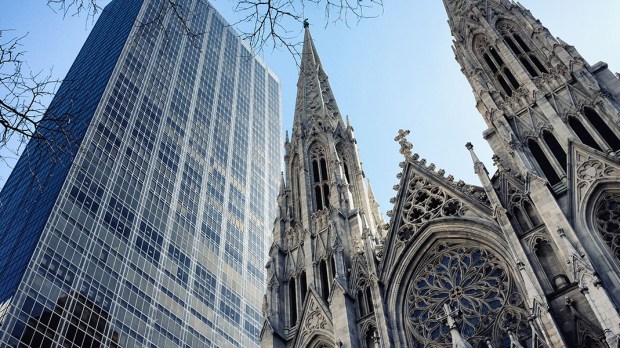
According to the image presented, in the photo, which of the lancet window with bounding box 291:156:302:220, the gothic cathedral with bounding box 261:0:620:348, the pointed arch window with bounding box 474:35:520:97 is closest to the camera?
the gothic cathedral with bounding box 261:0:620:348

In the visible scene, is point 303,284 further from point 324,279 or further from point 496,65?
point 496,65

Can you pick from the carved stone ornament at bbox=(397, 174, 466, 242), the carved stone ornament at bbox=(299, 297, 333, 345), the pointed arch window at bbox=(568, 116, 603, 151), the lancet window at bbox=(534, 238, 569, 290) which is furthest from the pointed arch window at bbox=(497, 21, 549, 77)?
the carved stone ornament at bbox=(299, 297, 333, 345)

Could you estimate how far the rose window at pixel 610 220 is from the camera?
18.3 m

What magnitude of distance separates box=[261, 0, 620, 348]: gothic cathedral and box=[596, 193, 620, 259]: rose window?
0.05 metres

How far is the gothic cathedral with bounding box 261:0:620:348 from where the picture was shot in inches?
710

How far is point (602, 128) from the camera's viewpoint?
72.5ft

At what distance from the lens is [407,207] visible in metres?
25.3

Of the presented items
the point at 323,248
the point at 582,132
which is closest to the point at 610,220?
the point at 582,132

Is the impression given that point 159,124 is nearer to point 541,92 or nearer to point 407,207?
point 407,207

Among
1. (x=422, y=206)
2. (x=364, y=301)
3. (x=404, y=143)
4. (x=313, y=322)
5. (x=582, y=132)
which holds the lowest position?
(x=313, y=322)

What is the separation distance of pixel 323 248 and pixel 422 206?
5046mm

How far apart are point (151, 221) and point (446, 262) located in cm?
2821

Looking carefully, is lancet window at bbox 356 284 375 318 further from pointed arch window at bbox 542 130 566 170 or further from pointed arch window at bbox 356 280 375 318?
pointed arch window at bbox 542 130 566 170

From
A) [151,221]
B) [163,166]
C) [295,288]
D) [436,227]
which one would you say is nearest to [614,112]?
[436,227]
